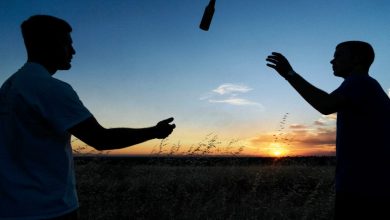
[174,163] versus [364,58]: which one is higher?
[364,58]

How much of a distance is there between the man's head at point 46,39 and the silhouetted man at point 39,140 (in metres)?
0.12

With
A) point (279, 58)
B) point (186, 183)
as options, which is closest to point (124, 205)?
point (186, 183)

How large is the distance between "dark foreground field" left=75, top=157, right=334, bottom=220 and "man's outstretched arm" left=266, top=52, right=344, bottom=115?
3255 mm

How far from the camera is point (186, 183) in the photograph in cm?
929

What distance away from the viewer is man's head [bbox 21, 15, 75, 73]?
6.71ft

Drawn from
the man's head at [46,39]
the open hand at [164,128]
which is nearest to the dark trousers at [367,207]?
the open hand at [164,128]

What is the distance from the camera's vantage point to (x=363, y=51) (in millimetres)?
3191

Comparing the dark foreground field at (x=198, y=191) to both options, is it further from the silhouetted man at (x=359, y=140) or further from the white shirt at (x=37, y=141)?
the white shirt at (x=37, y=141)

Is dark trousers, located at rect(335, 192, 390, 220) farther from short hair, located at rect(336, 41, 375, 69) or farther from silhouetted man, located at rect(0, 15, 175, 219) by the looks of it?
silhouetted man, located at rect(0, 15, 175, 219)

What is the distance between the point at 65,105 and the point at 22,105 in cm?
21

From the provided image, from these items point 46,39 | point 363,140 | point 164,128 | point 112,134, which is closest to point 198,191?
point 363,140

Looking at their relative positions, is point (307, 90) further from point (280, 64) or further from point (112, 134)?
point (112, 134)

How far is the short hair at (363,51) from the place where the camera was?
3188mm

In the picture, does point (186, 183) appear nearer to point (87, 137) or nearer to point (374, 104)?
point (374, 104)
